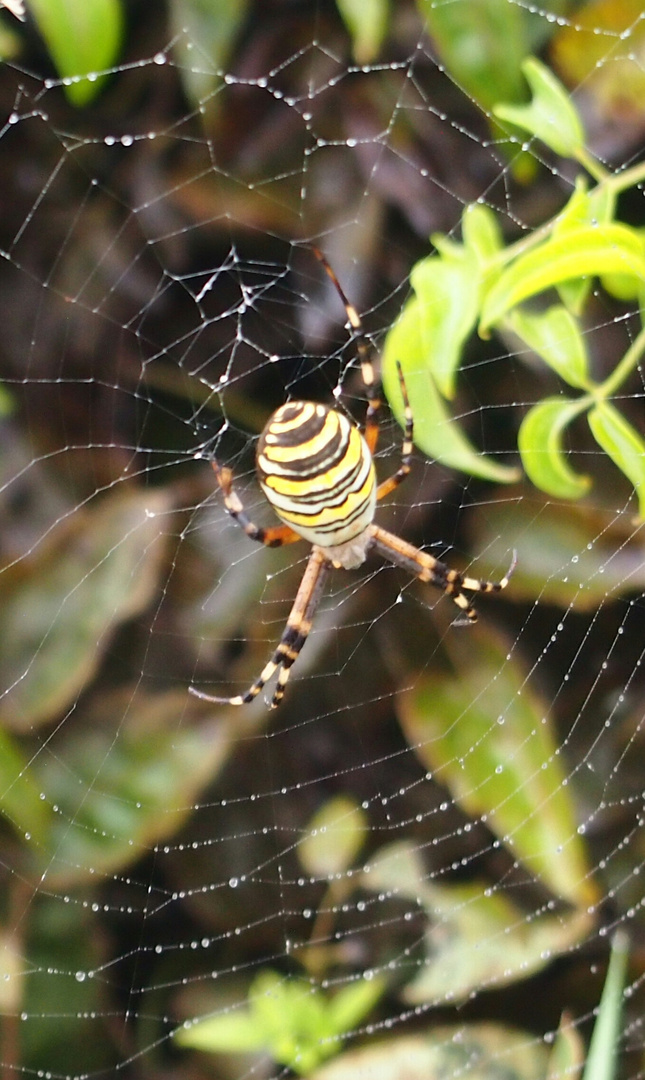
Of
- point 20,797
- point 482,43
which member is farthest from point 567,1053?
point 482,43

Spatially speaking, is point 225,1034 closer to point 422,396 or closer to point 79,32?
point 422,396

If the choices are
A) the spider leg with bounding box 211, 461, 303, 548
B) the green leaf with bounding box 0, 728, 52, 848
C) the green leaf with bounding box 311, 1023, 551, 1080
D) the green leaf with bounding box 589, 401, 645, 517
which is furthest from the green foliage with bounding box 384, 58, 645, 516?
the green leaf with bounding box 311, 1023, 551, 1080

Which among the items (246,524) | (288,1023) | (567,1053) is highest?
(246,524)

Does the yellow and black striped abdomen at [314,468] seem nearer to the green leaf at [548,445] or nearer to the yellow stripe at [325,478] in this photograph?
the yellow stripe at [325,478]

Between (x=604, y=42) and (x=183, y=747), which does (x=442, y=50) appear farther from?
(x=183, y=747)

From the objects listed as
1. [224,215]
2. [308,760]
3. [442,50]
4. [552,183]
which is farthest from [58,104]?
[308,760]

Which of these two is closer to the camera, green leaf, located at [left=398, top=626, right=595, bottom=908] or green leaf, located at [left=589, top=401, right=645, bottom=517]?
green leaf, located at [left=589, top=401, right=645, bottom=517]

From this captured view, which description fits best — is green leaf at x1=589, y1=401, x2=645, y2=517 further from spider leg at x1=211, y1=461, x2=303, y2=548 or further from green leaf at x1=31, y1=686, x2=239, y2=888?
green leaf at x1=31, y1=686, x2=239, y2=888
